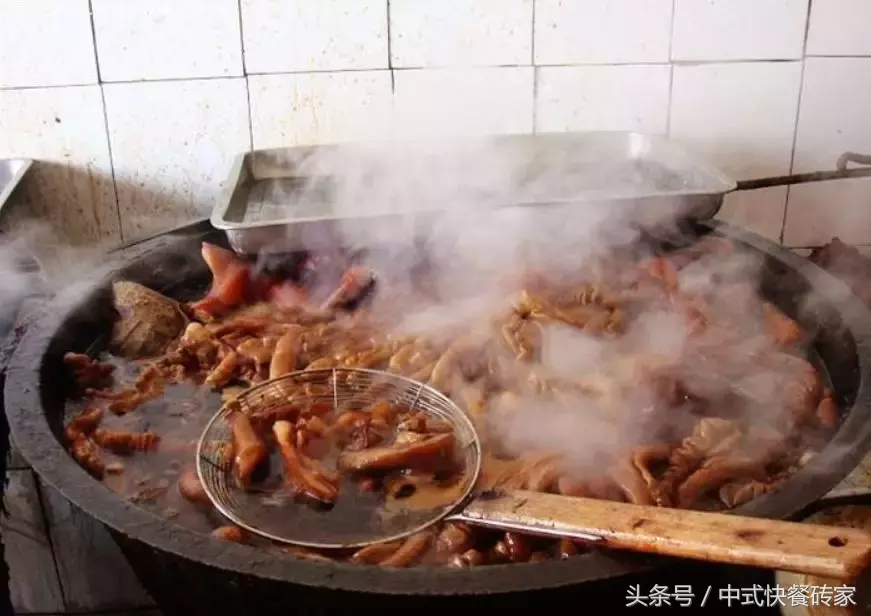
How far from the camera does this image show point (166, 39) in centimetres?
245

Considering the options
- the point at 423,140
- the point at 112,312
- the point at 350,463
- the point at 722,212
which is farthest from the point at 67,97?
the point at 722,212

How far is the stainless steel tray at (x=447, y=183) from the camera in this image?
6.86ft

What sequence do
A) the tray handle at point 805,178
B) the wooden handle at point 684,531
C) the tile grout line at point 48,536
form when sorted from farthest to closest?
the tile grout line at point 48,536, the tray handle at point 805,178, the wooden handle at point 684,531

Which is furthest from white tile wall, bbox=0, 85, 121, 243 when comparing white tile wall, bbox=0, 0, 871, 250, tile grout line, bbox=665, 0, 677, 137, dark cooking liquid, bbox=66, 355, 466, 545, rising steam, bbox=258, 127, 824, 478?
tile grout line, bbox=665, 0, 677, 137

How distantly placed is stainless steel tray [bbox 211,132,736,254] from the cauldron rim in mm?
603

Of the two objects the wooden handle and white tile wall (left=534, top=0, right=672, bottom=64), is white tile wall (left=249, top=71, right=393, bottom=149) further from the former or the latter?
the wooden handle

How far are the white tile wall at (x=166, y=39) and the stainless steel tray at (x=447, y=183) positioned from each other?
31 cm

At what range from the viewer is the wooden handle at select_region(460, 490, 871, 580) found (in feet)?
3.61

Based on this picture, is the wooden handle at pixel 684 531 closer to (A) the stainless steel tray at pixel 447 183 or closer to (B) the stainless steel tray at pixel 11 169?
Answer: (A) the stainless steel tray at pixel 447 183

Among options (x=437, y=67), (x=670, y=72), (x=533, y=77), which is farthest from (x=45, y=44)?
(x=670, y=72)

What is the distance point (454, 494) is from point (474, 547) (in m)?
0.12

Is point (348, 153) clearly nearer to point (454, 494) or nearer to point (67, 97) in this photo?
point (67, 97)

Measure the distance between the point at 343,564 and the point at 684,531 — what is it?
1.55ft

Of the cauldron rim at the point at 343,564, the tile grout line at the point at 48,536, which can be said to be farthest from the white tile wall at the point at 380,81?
the cauldron rim at the point at 343,564
